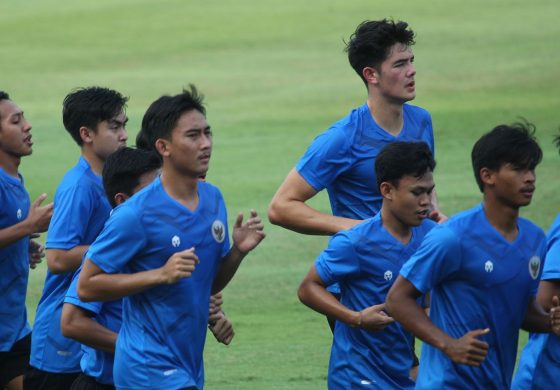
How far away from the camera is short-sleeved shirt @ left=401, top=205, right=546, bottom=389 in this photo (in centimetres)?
647

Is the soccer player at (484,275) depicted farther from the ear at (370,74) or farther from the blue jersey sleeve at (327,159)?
the ear at (370,74)

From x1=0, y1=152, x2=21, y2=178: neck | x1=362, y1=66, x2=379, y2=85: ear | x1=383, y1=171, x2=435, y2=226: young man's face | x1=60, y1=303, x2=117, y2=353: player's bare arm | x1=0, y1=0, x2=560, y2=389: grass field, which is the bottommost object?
x1=0, y1=0, x2=560, y2=389: grass field

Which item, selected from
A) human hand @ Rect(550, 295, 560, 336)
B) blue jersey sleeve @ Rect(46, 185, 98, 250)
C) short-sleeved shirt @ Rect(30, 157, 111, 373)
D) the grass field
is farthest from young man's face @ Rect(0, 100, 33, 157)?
human hand @ Rect(550, 295, 560, 336)

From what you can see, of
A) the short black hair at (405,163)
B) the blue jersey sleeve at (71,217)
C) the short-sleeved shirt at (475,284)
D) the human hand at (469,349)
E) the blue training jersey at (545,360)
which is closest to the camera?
the human hand at (469,349)

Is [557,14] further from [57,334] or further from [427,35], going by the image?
[57,334]

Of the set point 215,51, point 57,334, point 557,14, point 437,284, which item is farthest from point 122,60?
point 437,284

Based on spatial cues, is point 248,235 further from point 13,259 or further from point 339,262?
point 13,259

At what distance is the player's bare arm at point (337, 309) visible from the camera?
704cm

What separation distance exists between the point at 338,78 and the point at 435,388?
23950 mm

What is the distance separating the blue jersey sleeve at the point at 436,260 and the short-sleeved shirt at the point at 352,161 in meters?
1.71

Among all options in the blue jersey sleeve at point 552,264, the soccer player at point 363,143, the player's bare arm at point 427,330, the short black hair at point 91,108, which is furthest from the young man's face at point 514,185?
the short black hair at point 91,108

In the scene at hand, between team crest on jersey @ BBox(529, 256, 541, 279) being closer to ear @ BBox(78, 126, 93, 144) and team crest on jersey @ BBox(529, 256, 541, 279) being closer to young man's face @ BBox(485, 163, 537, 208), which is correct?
young man's face @ BBox(485, 163, 537, 208)

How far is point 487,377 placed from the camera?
6555 mm

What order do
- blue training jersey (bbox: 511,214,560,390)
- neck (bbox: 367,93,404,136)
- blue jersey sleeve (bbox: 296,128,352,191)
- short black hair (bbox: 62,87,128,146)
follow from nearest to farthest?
blue training jersey (bbox: 511,214,560,390)
blue jersey sleeve (bbox: 296,128,352,191)
neck (bbox: 367,93,404,136)
short black hair (bbox: 62,87,128,146)
